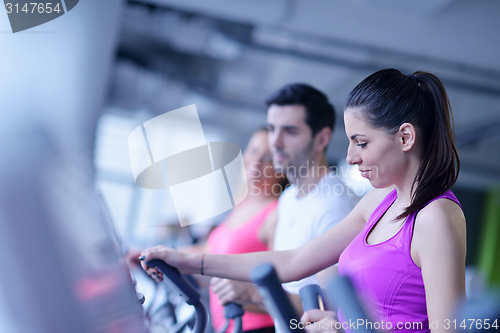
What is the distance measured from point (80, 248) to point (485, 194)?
1135 cm

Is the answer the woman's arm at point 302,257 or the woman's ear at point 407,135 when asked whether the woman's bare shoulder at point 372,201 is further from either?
the woman's ear at point 407,135

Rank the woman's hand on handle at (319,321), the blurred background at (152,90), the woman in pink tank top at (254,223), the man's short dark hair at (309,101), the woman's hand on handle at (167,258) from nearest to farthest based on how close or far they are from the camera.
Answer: the blurred background at (152,90)
the woman's hand on handle at (319,321)
the woman's hand on handle at (167,258)
the man's short dark hair at (309,101)
the woman in pink tank top at (254,223)

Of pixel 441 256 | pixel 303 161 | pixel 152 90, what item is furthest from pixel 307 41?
pixel 441 256

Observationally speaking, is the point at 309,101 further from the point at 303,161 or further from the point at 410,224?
the point at 410,224

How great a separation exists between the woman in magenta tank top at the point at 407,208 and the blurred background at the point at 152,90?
0.76ft

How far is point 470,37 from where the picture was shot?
3994mm

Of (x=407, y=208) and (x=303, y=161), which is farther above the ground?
(x=407, y=208)

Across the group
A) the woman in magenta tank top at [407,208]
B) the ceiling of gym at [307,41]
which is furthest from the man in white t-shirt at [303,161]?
the ceiling of gym at [307,41]

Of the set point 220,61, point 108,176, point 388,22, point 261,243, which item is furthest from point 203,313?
point 108,176

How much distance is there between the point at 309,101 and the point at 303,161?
0.73 ft

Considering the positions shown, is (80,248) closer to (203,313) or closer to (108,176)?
(203,313)

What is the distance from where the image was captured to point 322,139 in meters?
1.53

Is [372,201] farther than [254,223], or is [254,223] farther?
[254,223]

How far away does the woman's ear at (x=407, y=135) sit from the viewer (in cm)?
87
